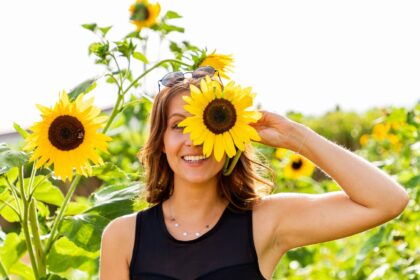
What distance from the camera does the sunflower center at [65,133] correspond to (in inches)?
97.3

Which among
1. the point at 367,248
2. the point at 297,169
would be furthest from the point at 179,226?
the point at 297,169

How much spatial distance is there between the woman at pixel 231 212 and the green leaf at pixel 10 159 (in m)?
0.30

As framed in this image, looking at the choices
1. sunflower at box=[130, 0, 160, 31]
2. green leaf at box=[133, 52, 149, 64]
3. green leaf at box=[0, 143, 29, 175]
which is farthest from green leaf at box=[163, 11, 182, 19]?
green leaf at box=[0, 143, 29, 175]

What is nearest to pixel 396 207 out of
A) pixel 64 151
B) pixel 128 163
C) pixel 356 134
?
pixel 64 151

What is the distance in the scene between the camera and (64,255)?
280cm

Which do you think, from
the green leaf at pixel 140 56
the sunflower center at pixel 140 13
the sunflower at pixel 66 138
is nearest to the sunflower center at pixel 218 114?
the sunflower at pixel 66 138

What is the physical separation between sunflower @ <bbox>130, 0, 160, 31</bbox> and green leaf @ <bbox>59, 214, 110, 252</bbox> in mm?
1475

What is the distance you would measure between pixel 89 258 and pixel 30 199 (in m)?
0.40

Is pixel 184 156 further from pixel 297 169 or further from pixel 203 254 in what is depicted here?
pixel 297 169

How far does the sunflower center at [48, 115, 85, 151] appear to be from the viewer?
2473mm

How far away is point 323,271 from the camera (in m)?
4.70

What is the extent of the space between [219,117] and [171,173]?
0.38 m

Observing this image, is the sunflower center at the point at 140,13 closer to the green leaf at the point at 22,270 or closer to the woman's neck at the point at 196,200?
the green leaf at the point at 22,270

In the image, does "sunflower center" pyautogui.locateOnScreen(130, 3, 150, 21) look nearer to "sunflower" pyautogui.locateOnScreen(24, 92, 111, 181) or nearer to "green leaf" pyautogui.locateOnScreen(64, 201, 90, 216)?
"green leaf" pyautogui.locateOnScreen(64, 201, 90, 216)
